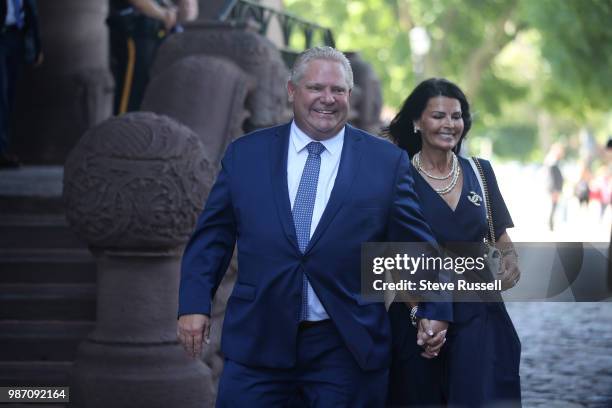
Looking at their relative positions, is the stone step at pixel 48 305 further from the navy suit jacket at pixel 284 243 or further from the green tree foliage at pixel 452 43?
the green tree foliage at pixel 452 43

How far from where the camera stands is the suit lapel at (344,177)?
5.04m

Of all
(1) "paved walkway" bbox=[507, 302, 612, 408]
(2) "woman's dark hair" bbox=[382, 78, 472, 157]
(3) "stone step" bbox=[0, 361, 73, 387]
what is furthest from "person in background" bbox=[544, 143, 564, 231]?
(2) "woman's dark hair" bbox=[382, 78, 472, 157]

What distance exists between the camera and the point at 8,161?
38.8ft

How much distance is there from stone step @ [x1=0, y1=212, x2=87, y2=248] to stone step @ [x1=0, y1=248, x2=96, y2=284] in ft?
0.57

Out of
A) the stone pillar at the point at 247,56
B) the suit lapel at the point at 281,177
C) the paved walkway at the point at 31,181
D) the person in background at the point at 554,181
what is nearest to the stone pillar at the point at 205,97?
the stone pillar at the point at 247,56

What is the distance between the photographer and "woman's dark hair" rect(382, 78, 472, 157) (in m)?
6.14

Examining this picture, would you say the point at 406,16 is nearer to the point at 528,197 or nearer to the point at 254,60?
the point at 528,197

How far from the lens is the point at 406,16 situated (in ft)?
147

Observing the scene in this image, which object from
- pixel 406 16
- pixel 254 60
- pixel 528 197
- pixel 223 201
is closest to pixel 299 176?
pixel 223 201

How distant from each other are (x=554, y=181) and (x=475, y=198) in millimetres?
25065

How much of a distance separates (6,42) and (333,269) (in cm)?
654

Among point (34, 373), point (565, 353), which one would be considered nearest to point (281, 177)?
point (34, 373)

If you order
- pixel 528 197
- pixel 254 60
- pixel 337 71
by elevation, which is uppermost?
pixel 528 197

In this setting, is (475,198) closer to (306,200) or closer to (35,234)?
(306,200)
